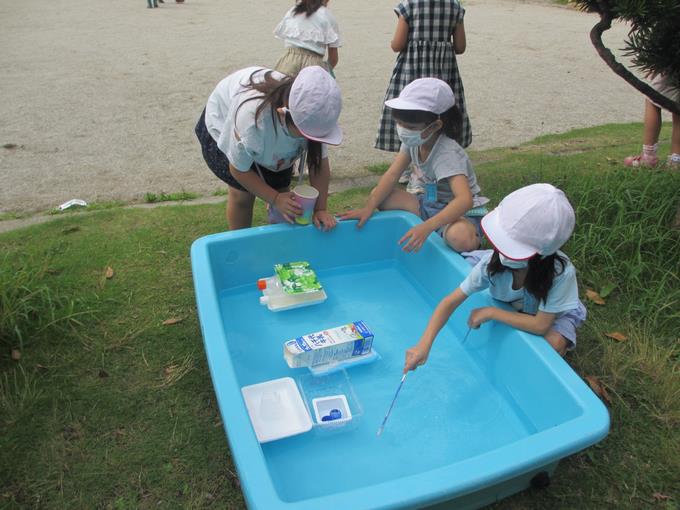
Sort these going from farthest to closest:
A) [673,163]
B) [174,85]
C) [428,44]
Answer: [174,85], [673,163], [428,44]

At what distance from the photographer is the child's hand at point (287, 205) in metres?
2.43

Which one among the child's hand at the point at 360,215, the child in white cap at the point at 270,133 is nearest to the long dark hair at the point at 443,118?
the child in white cap at the point at 270,133

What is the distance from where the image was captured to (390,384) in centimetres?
206

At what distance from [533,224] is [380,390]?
0.81 metres

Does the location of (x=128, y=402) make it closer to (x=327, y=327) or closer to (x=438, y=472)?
(x=327, y=327)

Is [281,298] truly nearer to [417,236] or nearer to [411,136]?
[417,236]

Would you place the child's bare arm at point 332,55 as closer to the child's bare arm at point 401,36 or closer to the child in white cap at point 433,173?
the child's bare arm at point 401,36

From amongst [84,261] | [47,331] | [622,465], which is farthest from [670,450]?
[84,261]

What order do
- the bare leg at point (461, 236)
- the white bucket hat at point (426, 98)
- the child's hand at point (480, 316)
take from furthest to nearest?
1. the bare leg at point (461, 236)
2. the white bucket hat at point (426, 98)
3. the child's hand at point (480, 316)

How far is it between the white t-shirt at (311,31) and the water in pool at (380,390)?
1423 mm

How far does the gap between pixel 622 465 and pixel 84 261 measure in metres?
2.28

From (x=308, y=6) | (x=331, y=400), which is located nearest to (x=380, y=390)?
(x=331, y=400)

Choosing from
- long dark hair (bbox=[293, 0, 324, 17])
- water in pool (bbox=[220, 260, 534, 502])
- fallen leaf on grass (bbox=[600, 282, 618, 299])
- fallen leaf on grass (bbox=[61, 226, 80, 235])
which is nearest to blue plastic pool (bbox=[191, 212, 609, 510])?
water in pool (bbox=[220, 260, 534, 502])

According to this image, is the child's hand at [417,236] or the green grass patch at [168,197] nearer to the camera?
the child's hand at [417,236]
